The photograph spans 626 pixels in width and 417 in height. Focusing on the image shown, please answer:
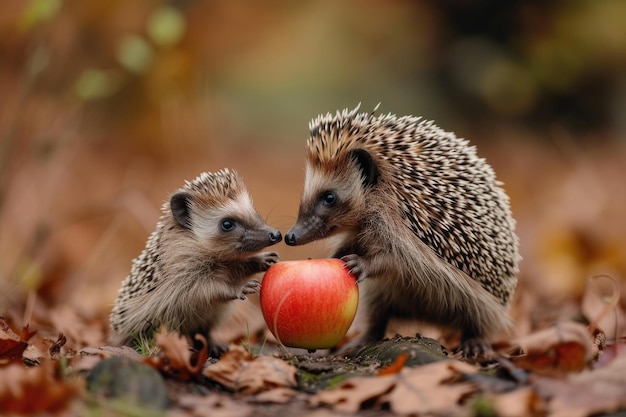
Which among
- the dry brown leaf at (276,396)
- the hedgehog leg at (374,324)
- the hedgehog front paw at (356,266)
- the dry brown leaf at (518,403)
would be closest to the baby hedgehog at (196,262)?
the hedgehog front paw at (356,266)

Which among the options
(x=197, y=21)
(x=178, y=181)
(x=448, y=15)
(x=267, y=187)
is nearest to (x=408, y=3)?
(x=448, y=15)

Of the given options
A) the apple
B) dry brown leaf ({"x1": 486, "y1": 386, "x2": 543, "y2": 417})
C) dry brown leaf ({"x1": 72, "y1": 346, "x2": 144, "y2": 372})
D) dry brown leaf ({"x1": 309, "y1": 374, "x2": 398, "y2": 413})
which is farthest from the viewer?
the apple

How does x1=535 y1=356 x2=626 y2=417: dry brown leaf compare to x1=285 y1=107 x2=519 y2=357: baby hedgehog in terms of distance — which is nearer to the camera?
x1=535 y1=356 x2=626 y2=417: dry brown leaf

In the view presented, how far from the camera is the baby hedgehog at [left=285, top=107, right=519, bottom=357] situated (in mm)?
4668

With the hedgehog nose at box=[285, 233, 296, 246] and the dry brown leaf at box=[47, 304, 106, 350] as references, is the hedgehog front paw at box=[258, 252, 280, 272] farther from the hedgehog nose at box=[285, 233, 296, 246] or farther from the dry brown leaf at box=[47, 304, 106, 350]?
the dry brown leaf at box=[47, 304, 106, 350]

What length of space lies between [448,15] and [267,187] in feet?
16.8

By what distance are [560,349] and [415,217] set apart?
4.71 feet

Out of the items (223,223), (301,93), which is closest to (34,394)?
(223,223)

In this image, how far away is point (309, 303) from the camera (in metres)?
4.05

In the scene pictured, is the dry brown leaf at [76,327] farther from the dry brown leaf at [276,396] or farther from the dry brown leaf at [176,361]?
the dry brown leaf at [276,396]

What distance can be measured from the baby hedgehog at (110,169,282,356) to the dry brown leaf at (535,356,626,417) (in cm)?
209

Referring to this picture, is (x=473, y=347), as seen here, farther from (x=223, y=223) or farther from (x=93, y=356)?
(x=93, y=356)

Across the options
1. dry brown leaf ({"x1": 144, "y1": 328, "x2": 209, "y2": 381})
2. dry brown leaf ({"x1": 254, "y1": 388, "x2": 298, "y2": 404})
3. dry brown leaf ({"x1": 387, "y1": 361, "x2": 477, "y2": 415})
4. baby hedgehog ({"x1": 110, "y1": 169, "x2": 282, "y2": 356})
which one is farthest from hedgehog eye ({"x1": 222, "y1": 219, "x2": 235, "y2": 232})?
dry brown leaf ({"x1": 387, "y1": 361, "x2": 477, "y2": 415})

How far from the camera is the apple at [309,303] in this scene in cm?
406
